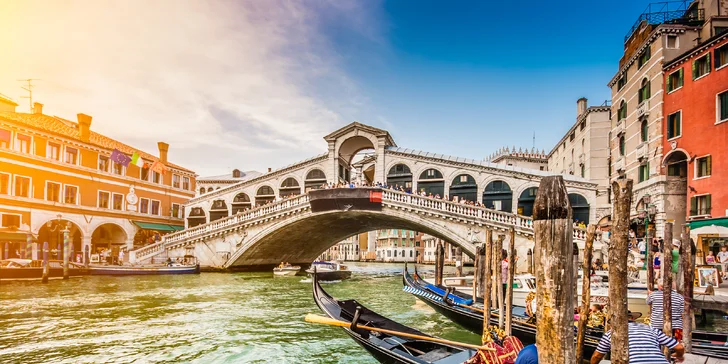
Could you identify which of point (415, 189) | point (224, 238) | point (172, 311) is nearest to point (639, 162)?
point (415, 189)

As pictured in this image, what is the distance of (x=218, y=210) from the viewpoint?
23.2 m

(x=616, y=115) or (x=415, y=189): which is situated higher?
(x=616, y=115)

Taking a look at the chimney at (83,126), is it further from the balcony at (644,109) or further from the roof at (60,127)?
the balcony at (644,109)

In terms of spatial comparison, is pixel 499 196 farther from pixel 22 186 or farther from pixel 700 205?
pixel 22 186

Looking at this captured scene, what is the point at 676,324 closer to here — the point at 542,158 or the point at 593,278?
the point at 593,278

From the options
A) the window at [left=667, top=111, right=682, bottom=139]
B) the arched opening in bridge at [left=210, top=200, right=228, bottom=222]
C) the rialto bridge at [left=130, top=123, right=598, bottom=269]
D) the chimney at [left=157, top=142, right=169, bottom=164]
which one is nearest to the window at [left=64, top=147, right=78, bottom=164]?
the rialto bridge at [left=130, top=123, right=598, bottom=269]

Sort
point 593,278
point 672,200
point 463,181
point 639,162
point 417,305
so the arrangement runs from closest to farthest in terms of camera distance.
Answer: point 593,278 < point 417,305 < point 672,200 < point 639,162 < point 463,181

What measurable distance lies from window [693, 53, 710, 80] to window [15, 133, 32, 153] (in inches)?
865

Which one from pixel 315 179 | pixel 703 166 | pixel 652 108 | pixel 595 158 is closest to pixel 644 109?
pixel 652 108

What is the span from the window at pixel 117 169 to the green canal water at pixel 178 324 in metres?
7.99

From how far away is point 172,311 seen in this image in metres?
10.1

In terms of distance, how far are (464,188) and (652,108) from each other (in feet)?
24.6

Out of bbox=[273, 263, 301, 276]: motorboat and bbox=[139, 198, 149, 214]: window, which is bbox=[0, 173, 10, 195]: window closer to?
bbox=[139, 198, 149, 214]: window

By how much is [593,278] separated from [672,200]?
4.92 m
